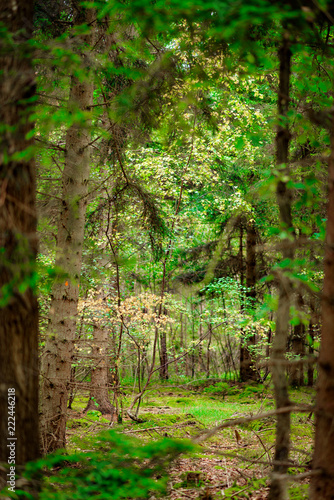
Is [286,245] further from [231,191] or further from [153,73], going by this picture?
[231,191]

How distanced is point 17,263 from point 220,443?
18.7 feet

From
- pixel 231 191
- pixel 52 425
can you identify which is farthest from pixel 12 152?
pixel 231 191

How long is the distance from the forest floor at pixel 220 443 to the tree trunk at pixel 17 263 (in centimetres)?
49

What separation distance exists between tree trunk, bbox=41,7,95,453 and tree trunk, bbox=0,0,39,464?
2.44 meters

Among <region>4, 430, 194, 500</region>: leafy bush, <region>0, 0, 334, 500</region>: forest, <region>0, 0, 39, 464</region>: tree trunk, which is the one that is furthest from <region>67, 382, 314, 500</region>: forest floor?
<region>0, 0, 39, 464</region>: tree trunk

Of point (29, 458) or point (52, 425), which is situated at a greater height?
point (29, 458)

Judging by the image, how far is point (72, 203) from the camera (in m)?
5.54

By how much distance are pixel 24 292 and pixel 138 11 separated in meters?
1.92

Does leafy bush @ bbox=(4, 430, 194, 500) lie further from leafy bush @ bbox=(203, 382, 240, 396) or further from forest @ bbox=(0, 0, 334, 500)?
leafy bush @ bbox=(203, 382, 240, 396)

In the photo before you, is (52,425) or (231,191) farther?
(231,191)

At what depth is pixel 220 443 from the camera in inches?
265

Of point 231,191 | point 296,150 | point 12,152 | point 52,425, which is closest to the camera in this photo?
point 12,152

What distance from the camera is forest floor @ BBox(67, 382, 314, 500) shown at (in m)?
3.75

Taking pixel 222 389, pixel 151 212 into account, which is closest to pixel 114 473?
pixel 151 212
